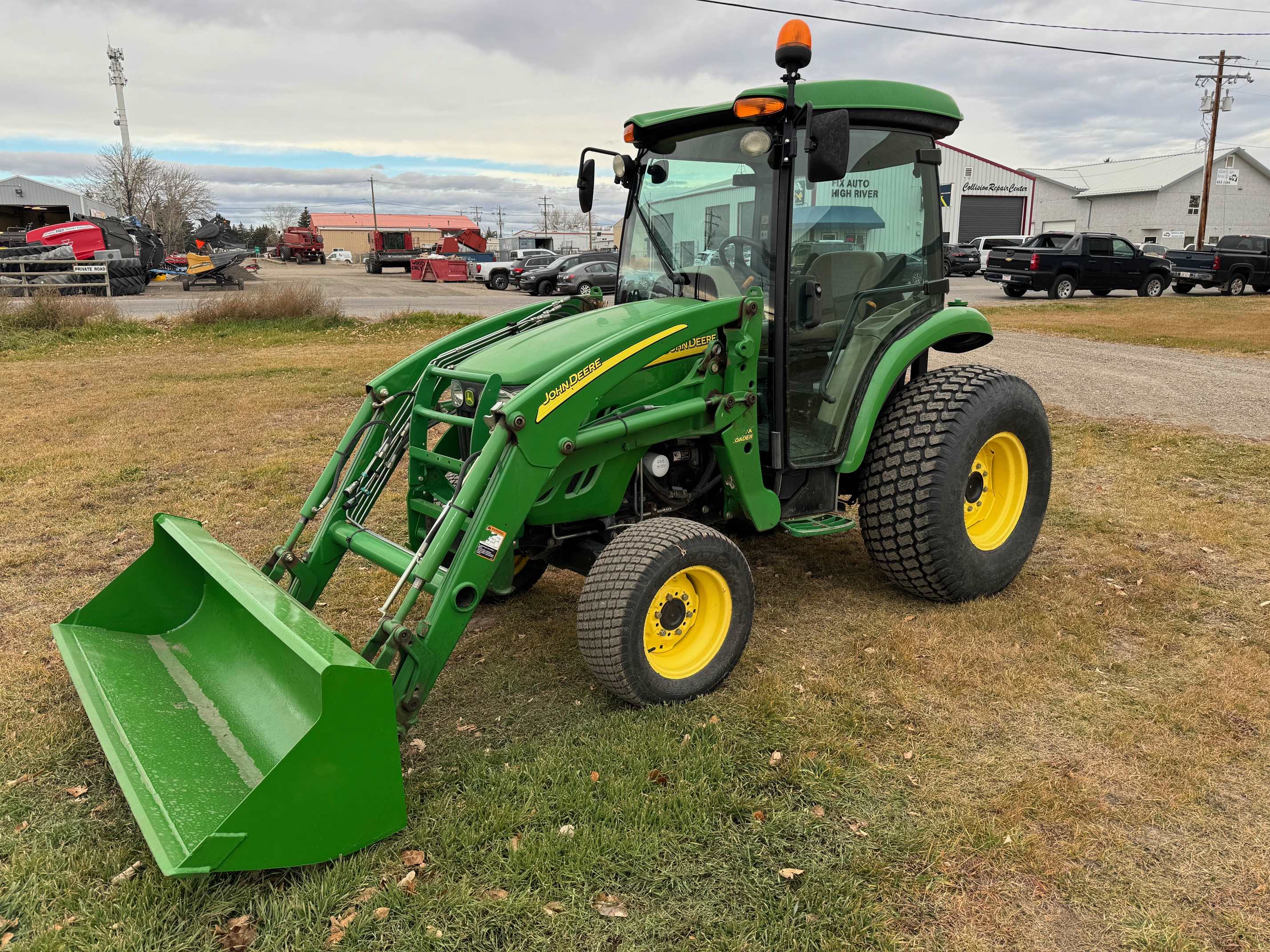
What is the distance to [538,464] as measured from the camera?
3.43 m

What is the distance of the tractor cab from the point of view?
13.5ft

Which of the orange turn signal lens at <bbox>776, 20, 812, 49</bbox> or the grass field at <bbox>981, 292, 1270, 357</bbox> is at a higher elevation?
the orange turn signal lens at <bbox>776, 20, 812, 49</bbox>

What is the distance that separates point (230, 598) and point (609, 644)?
1.53m

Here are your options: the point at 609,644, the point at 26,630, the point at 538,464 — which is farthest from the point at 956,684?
the point at 26,630

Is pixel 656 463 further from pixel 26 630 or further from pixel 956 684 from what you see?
pixel 26 630

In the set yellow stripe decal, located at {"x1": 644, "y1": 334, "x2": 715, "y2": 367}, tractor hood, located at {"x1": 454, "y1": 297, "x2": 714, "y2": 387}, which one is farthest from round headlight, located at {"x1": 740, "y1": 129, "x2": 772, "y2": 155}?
yellow stripe decal, located at {"x1": 644, "y1": 334, "x2": 715, "y2": 367}

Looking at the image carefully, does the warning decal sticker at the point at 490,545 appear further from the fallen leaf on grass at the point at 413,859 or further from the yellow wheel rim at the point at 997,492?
the yellow wheel rim at the point at 997,492

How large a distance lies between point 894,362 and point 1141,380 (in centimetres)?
836

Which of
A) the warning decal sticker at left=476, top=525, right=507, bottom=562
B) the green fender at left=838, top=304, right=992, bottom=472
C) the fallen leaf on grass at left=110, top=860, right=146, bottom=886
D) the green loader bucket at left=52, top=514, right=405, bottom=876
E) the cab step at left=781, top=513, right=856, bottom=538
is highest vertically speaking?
the green fender at left=838, top=304, right=992, bottom=472

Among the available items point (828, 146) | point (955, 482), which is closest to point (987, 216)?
point (955, 482)

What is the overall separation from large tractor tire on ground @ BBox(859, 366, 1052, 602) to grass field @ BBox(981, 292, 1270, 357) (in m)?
11.1

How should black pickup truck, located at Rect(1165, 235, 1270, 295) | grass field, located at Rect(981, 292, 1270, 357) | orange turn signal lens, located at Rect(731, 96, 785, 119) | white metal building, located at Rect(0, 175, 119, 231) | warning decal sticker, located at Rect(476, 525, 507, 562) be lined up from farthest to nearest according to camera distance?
1. white metal building, located at Rect(0, 175, 119, 231)
2. black pickup truck, located at Rect(1165, 235, 1270, 295)
3. grass field, located at Rect(981, 292, 1270, 357)
4. orange turn signal lens, located at Rect(731, 96, 785, 119)
5. warning decal sticker, located at Rect(476, 525, 507, 562)

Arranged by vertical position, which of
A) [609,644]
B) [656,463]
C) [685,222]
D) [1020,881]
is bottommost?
[1020,881]

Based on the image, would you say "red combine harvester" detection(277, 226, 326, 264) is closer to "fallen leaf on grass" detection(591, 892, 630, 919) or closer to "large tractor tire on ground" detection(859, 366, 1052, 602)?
"large tractor tire on ground" detection(859, 366, 1052, 602)
